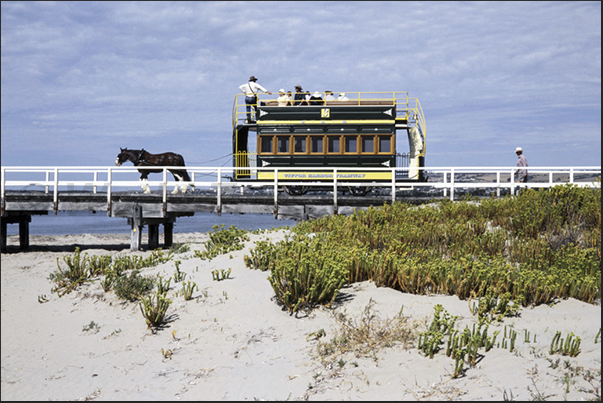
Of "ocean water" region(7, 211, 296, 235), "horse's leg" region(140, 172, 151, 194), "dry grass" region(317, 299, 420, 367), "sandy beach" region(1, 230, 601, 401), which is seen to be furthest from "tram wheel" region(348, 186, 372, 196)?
"dry grass" region(317, 299, 420, 367)

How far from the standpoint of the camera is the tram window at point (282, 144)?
65.3 feet

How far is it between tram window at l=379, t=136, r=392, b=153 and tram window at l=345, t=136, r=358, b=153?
1007 millimetres

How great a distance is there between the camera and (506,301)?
665 centimetres

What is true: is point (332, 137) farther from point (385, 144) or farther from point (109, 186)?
point (109, 186)

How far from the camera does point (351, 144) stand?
19.8 meters

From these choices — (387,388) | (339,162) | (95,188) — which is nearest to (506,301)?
(387,388)

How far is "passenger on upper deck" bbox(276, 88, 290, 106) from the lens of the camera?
1992 cm

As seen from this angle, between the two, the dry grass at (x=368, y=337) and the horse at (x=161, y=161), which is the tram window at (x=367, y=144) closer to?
the horse at (x=161, y=161)

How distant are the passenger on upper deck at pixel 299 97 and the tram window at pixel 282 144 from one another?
1619 mm

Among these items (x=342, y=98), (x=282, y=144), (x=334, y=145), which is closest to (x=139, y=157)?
(x=282, y=144)

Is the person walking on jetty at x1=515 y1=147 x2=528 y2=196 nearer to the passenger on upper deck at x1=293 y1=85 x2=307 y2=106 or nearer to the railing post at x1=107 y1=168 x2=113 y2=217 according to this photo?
the passenger on upper deck at x1=293 y1=85 x2=307 y2=106

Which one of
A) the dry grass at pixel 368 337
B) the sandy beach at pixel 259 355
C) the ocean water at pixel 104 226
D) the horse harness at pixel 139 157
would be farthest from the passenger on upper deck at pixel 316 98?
the dry grass at pixel 368 337

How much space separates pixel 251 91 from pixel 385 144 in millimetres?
5879

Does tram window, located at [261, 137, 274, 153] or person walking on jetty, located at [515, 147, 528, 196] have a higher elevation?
tram window, located at [261, 137, 274, 153]
